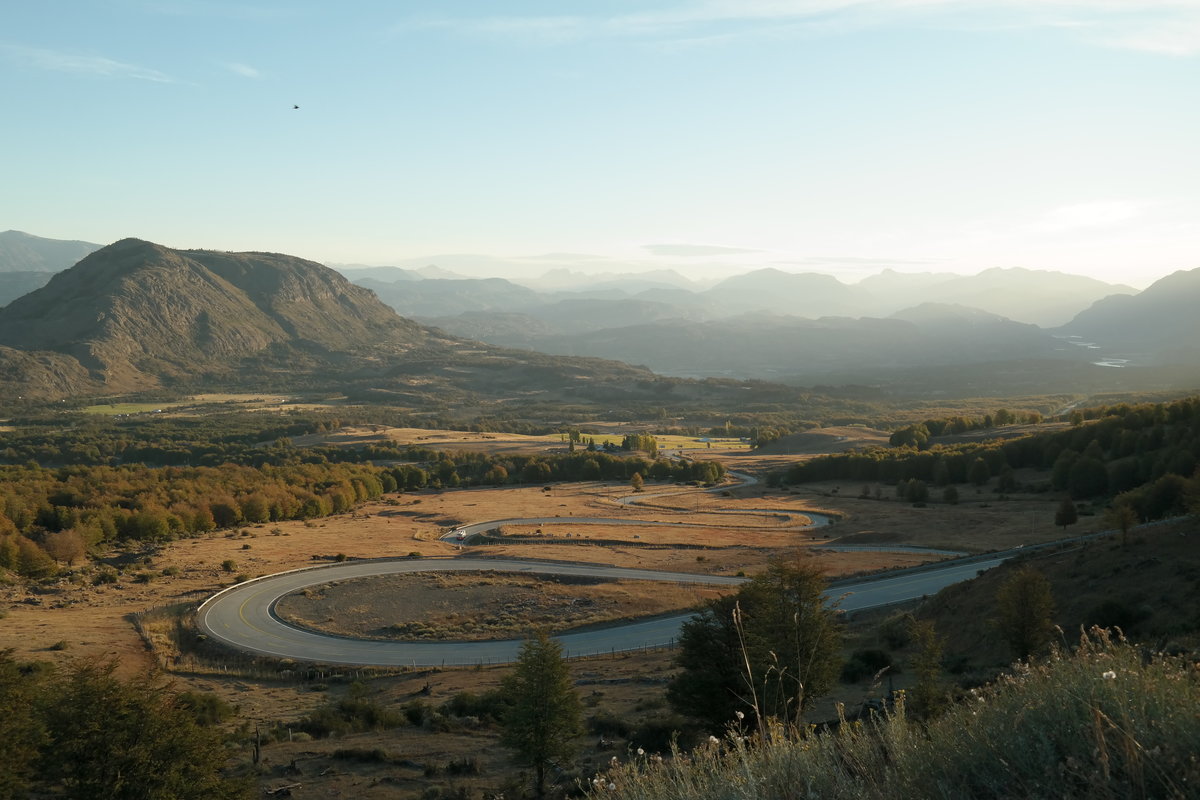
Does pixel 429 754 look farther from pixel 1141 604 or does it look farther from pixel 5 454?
pixel 5 454

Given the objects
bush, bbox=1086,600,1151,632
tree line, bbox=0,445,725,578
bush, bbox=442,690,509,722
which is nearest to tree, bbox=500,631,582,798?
bush, bbox=442,690,509,722

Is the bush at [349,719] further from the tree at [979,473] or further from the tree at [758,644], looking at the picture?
the tree at [979,473]

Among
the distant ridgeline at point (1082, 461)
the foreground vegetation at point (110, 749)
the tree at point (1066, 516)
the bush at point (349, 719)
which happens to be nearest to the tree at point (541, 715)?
the foreground vegetation at point (110, 749)

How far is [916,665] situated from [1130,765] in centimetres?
1664

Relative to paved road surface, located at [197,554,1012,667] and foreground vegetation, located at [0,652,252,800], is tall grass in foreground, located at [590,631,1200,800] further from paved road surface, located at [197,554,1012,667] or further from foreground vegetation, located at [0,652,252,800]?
paved road surface, located at [197,554,1012,667]

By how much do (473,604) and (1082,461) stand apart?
72634 millimetres

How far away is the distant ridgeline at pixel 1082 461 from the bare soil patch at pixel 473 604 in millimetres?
35196

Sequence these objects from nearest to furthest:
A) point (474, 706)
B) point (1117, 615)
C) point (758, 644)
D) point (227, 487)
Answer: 1. point (758, 644)
2. point (1117, 615)
3. point (474, 706)
4. point (227, 487)

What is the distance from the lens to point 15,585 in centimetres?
6512

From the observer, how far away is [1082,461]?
90.7 metres

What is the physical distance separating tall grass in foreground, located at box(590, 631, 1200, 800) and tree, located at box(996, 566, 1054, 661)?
23153 millimetres

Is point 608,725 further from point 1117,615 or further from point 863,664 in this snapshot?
point 1117,615

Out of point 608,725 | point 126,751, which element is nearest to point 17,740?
point 126,751

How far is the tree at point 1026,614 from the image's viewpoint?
27922 mm
